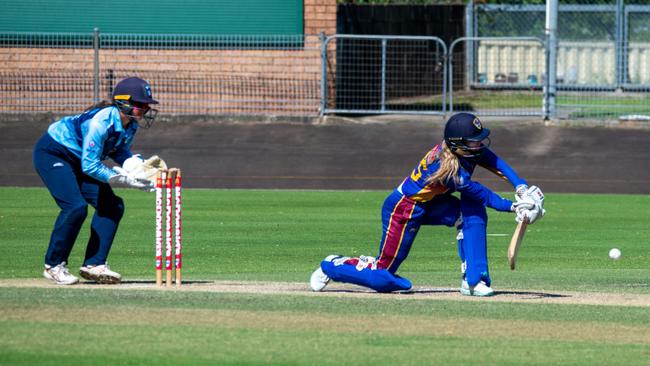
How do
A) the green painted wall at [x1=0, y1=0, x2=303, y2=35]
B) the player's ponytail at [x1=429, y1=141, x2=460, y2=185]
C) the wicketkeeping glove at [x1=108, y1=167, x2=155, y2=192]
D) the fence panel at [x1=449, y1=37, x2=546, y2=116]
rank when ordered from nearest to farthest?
the player's ponytail at [x1=429, y1=141, x2=460, y2=185] < the wicketkeeping glove at [x1=108, y1=167, x2=155, y2=192] < the green painted wall at [x1=0, y1=0, x2=303, y2=35] < the fence panel at [x1=449, y1=37, x2=546, y2=116]

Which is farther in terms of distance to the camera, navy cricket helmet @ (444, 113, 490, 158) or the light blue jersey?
the light blue jersey

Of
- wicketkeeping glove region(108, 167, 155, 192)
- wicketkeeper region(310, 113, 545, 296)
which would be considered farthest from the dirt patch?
wicketkeeping glove region(108, 167, 155, 192)

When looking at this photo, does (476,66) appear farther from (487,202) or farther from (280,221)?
(487,202)

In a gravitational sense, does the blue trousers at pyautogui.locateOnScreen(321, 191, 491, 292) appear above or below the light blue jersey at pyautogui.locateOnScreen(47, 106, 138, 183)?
below

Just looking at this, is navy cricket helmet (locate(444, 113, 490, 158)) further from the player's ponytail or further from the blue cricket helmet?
the blue cricket helmet

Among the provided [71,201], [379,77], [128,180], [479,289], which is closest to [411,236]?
[479,289]

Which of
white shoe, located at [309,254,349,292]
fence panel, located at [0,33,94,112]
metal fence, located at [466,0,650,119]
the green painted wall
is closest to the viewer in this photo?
white shoe, located at [309,254,349,292]

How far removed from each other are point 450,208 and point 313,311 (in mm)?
1670

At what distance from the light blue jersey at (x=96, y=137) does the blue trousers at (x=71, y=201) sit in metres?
0.10

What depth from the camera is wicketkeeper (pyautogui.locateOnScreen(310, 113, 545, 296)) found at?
9875 mm

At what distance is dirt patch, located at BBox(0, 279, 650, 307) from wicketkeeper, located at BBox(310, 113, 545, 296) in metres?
0.16

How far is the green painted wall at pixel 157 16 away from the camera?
27875mm

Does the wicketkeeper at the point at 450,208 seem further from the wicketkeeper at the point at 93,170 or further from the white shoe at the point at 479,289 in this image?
the wicketkeeper at the point at 93,170

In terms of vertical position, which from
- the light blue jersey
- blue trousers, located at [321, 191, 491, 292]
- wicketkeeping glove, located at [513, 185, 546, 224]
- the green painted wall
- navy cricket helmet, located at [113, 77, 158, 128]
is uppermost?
the green painted wall
